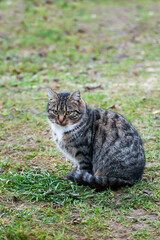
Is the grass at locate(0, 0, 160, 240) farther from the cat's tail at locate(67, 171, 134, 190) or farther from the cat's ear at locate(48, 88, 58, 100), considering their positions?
the cat's ear at locate(48, 88, 58, 100)

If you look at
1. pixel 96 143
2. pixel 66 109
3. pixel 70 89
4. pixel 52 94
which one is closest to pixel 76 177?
pixel 96 143

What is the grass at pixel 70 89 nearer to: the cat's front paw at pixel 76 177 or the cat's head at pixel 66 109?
the cat's front paw at pixel 76 177

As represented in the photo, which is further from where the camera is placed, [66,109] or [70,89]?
[70,89]

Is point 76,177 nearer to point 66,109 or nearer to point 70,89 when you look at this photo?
point 66,109

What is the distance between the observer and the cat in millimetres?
3904

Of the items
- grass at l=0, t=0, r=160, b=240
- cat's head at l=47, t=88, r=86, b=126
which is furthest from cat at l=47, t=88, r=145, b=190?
grass at l=0, t=0, r=160, b=240

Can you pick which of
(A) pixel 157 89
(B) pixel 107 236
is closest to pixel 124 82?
(A) pixel 157 89

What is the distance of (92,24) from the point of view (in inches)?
462

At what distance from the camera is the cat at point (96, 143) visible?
154 inches

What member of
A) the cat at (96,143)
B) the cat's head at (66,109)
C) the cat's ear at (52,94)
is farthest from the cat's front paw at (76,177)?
the cat's ear at (52,94)

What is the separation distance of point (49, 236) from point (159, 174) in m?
1.78

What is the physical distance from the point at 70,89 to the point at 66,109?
3.12 m

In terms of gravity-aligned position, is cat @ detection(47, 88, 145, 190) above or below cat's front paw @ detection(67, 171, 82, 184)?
above

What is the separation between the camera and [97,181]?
3818mm
